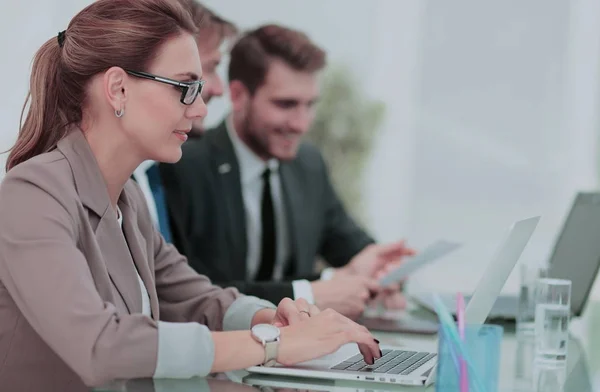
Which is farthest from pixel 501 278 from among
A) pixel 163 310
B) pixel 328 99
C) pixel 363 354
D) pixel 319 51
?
pixel 328 99

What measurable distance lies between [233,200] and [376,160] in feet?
9.13

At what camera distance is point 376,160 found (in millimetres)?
5910

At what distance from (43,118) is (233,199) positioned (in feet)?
5.12

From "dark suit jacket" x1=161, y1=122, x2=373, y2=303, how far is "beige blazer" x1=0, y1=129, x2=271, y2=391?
1.07 meters

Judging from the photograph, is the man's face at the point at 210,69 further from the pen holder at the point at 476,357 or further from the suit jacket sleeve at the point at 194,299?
the pen holder at the point at 476,357

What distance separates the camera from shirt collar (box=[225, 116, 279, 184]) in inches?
132

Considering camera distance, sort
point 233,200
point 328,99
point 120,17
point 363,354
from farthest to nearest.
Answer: point 328,99
point 233,200
point 120,17
point 363,354

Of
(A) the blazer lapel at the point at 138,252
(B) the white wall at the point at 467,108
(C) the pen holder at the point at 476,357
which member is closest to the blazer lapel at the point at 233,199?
(A) the blazer lapel at the point at 138,252

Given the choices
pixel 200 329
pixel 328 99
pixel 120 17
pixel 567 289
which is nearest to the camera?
pixel 200 329

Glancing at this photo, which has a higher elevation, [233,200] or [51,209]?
[51,209]

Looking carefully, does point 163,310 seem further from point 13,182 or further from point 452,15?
point 452,15

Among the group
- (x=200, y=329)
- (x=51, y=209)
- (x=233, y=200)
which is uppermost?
(x=51, y=209)

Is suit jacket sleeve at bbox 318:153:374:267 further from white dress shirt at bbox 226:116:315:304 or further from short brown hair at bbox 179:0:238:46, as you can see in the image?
short brown hair at bbox 179:0:238:46

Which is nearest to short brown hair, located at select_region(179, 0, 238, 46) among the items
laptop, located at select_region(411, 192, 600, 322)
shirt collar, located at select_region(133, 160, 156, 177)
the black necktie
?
shirt collar, located at select_region(133, 160, 156, 177)
